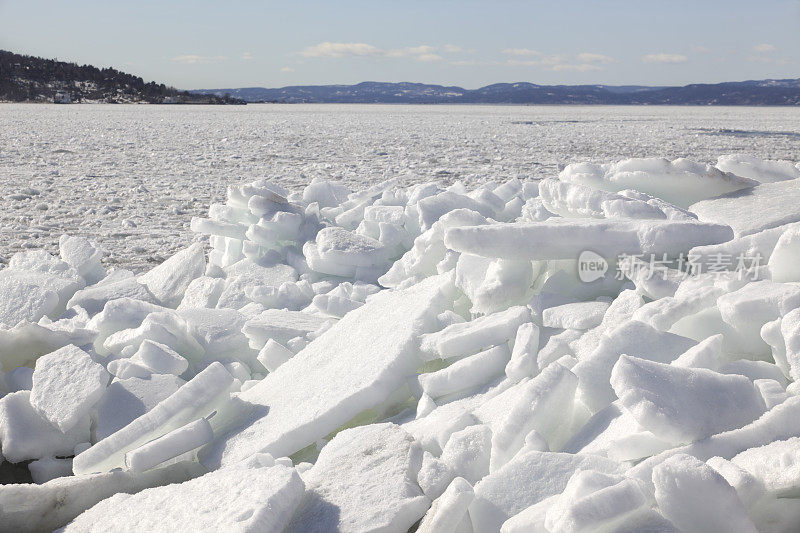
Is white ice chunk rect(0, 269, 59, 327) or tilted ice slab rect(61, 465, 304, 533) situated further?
white ice chunk rect(0, 269, 59, 327)

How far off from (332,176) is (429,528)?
7.11 metres

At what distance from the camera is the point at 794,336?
166 cm

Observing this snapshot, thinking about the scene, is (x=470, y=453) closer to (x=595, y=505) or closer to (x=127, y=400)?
(x=595, y=505)

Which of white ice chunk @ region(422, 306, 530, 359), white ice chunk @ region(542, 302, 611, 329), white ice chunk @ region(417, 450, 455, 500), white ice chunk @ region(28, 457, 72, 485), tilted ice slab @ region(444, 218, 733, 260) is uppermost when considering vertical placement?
tilted ice slab @ region(444, 218, 733, 260)

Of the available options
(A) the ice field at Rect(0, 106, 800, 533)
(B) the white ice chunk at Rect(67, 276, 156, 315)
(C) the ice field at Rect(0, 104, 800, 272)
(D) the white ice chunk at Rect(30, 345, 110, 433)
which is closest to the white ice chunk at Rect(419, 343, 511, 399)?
(A) the ice field at Rect(0, 106, 800, 533)

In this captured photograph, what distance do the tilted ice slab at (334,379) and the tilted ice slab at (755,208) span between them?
1.11 metres

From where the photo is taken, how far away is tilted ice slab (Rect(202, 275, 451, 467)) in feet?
6.89

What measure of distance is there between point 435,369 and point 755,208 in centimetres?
142

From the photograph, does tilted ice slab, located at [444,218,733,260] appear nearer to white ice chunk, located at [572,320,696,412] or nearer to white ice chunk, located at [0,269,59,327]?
white ice chunk, located at [572,320,696,412]

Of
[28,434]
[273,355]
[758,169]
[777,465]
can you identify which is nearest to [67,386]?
[28,434]

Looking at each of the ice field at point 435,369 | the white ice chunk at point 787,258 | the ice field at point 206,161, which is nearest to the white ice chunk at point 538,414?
the ice field at point 435,369

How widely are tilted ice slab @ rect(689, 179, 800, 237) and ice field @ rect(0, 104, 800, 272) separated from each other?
3.19 meters

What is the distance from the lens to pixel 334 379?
229 cm

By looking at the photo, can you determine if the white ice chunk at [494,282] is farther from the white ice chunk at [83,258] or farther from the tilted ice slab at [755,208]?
the white ice chunk at [83,258]
